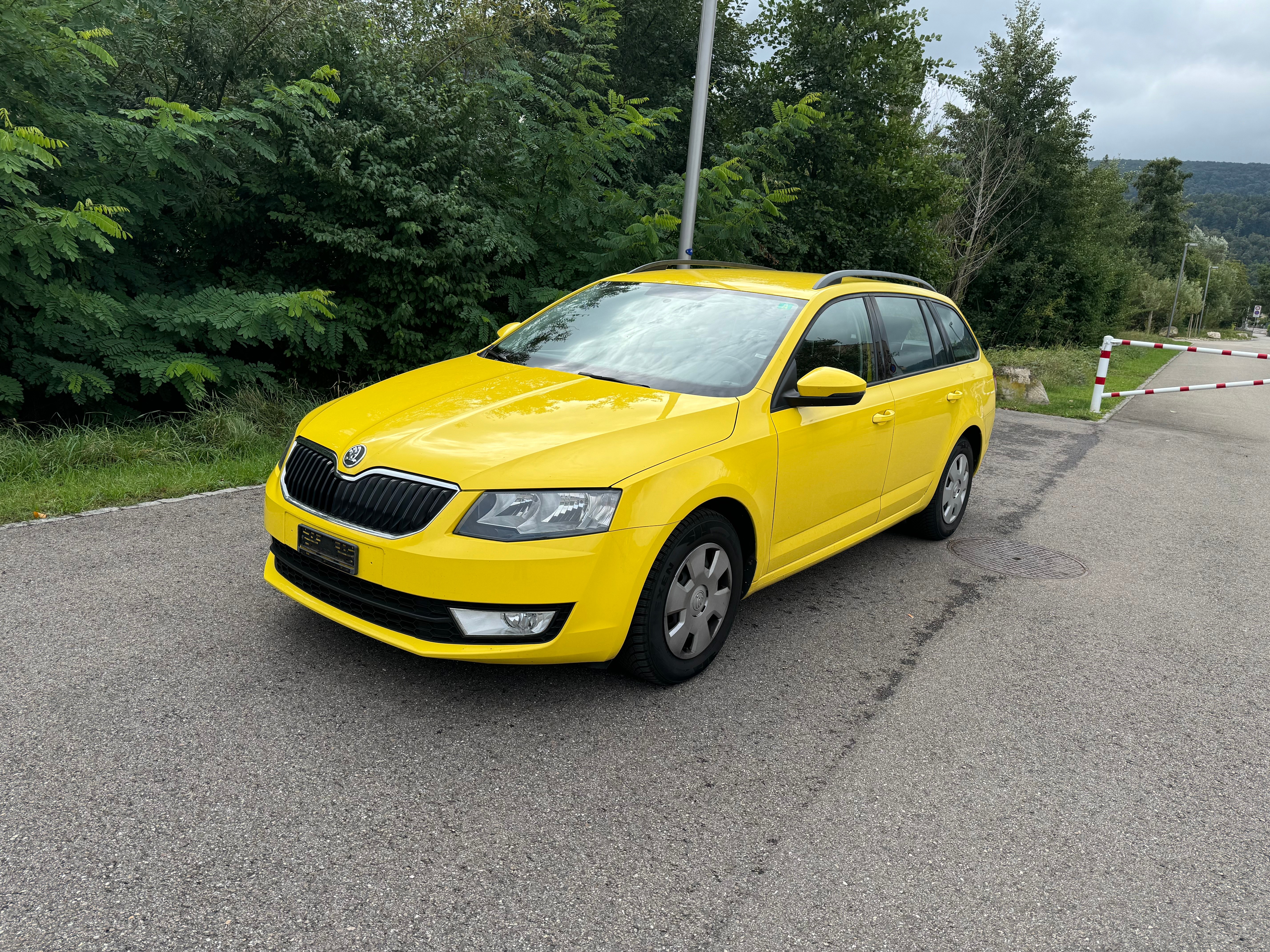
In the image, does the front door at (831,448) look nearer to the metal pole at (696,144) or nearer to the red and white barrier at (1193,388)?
the metal pole at (696,144)

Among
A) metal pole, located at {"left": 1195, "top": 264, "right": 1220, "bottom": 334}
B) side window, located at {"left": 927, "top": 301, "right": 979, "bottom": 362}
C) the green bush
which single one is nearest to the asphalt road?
the green bush

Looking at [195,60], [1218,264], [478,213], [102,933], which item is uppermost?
[1218,264]

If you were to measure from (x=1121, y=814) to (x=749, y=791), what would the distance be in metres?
1.30

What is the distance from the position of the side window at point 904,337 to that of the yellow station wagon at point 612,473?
26mm

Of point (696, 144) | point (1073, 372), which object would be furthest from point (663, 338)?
point (1073, 372)

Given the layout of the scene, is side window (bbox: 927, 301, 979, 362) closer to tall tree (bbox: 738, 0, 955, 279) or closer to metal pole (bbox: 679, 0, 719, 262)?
metal pole (bbox: 679, 0, 719, 262)

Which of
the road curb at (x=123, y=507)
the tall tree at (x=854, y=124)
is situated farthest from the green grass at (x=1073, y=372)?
the road curb at (x=123, y=507)

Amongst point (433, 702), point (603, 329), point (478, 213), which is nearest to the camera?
point (433, 702)

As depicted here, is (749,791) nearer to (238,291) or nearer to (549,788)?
(549,788)

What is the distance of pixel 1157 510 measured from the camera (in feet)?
25.4

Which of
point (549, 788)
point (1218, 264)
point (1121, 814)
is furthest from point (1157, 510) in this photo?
point (1218, 264)

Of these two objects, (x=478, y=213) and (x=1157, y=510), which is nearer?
(x=1157, y=510)

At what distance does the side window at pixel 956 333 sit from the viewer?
19.7 ft

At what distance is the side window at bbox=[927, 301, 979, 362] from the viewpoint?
19.7 feet
